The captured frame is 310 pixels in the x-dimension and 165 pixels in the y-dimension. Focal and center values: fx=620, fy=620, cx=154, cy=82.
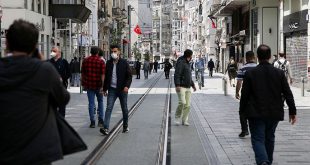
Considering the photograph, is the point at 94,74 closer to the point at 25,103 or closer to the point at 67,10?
the point at 25,103

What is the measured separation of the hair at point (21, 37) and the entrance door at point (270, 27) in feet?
120

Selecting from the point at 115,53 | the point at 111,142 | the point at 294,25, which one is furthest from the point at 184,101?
the point at 294,25

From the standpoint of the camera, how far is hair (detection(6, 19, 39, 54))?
13.7 ft

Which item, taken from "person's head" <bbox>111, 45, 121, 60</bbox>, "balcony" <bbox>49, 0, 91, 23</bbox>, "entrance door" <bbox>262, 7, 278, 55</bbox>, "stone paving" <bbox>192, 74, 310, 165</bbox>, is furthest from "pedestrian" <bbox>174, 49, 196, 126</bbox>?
"entrance door" <bbox>262, 7, 278, 55</bbox>

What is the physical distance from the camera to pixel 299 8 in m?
31.3

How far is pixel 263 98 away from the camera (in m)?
7.86

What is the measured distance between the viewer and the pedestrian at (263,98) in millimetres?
7848

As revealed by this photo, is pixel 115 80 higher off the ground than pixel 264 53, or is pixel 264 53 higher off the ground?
pixel 264 53

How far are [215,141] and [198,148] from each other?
0.97 metres

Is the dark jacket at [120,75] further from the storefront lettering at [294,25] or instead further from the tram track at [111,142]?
the storefront lettering at [294,25]

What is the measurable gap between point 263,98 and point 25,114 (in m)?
4.33

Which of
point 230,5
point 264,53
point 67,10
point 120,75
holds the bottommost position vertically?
point 120,75

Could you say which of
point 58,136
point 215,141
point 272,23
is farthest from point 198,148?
point 272,23

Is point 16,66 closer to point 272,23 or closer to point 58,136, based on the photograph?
point 58,136
